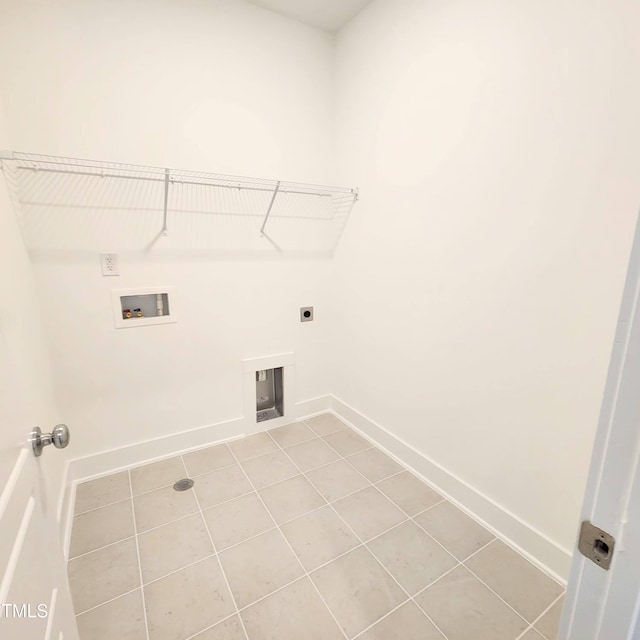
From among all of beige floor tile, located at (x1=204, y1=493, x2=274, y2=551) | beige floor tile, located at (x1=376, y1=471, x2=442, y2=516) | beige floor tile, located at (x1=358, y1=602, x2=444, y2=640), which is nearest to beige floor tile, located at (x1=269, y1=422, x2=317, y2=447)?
beige floor tile, located at (x1=204, y1=493, x2=274, y2=551)

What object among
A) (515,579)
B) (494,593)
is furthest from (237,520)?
(515,579)

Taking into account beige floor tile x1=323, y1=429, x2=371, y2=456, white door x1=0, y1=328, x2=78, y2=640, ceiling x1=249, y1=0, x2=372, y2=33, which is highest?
ceiling x1=249, y1=0, x2=372, y2=33

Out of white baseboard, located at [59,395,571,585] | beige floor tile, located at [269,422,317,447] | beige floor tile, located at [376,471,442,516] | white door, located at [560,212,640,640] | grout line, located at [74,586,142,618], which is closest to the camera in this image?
white door, located at [560,212,640,640]

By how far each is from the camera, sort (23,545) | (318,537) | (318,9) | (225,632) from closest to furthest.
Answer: (23,545), (225,632), (318,537), (318,9)

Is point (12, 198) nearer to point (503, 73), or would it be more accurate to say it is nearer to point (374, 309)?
point (374, 309)

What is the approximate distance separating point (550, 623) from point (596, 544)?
122cm

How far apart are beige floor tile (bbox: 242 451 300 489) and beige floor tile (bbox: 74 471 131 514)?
0.72m

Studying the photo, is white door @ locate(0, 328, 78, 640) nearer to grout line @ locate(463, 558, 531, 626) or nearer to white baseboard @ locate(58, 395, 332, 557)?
white baseboard @ locate(58, 395, 332, 557)

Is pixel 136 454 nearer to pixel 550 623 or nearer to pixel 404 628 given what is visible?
pixel 404 628

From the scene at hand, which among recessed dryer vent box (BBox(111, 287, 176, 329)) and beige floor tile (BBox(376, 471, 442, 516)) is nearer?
beige floor tile (BBox(376, 471, 442, 516))

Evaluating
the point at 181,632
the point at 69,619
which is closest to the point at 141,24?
the point at 69,619

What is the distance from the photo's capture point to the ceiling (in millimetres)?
→ 2111

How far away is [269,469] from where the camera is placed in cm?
222

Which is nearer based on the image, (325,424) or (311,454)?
(311,454)
